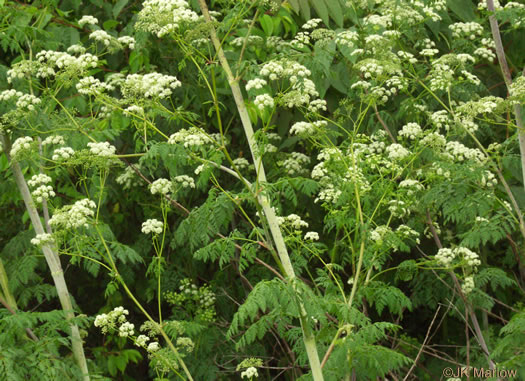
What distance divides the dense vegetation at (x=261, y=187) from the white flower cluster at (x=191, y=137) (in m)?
0.01

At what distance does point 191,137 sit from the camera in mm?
3508

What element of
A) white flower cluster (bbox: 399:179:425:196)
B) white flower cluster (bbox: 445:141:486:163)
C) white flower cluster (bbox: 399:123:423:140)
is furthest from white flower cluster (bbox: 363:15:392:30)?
white flower cluster (bbox: 399:179:425:196)

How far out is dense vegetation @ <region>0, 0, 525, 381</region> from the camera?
3604 millimetres

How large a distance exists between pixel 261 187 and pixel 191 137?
43 cm

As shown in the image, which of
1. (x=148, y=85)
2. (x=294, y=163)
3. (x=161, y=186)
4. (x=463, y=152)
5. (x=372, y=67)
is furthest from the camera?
(x=294, y=163)

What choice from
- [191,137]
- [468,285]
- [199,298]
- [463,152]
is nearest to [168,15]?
[191,137]

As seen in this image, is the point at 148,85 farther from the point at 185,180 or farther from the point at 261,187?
the point at 185,180

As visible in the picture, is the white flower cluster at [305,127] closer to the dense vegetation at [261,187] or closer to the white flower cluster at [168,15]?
the dense vegetation at [261,187]

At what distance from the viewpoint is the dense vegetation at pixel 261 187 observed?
11.8 feet

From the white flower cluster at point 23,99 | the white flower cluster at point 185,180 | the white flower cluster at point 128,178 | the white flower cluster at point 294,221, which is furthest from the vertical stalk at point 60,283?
the white flower cluster at point 294,221

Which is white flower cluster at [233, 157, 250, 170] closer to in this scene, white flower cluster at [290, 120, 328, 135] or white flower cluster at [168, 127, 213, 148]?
white flower cluster at [290, 120, 328, 135]

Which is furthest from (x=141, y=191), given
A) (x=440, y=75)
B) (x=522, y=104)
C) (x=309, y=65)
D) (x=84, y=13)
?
(x=522, y=104)

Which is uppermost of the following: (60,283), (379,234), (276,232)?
(276,232)

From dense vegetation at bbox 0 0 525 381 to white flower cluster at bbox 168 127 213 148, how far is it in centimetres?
1
